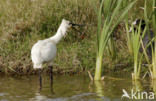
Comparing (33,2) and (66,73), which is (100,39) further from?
(33,2)

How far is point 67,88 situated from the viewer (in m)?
6.92

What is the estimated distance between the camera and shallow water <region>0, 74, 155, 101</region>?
20.3 ft

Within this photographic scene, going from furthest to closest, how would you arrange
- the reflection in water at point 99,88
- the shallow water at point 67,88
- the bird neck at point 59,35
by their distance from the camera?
the bird neck at point 59,35 → the reflection in water at point 99,88 → the shallow water at point 67,88

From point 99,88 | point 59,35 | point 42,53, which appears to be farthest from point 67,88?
point 59,35

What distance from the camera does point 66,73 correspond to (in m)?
8.08

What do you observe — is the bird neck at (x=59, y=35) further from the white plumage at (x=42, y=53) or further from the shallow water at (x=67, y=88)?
the shallow water at (x=67, y=88)

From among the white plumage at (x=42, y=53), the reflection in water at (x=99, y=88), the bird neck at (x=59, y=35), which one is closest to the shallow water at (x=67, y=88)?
the reflection in water at (x=99, y=88)

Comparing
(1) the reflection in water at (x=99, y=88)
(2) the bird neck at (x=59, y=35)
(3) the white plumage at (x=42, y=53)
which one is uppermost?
(2) the bird neck at (x=59, y=35)

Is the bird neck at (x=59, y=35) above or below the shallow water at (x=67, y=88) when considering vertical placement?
above

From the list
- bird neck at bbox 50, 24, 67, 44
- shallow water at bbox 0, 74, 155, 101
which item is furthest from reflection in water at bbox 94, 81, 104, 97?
bird neck at bbox 50, 24, 67, 44

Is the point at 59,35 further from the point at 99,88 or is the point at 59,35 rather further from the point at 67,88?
the point at 99,88

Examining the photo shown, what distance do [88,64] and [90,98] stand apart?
218 centimetres

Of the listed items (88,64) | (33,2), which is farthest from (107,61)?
(33,2)

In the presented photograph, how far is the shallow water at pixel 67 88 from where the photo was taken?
20.3ft
